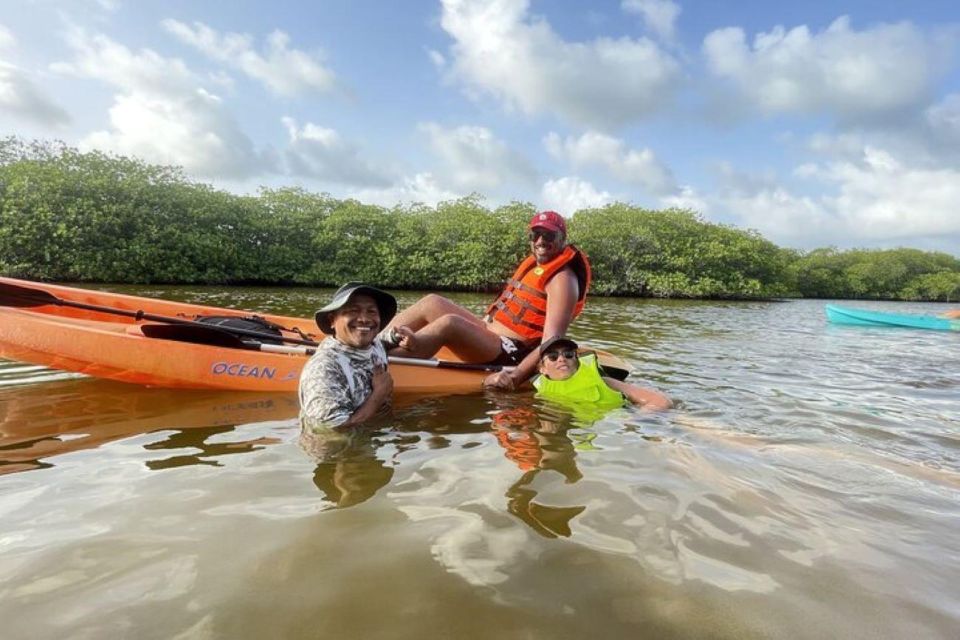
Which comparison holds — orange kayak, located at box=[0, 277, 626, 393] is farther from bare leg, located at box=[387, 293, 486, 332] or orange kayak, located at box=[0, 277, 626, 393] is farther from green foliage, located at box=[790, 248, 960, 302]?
green foliage, located at box=[790, 248, 960, 302]

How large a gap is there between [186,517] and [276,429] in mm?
1324

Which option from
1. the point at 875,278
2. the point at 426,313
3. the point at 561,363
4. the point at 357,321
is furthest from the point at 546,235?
the point at 875,278

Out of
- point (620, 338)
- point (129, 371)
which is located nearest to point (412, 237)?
point (620, 338)

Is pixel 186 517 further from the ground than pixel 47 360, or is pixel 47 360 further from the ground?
pixel 47 360

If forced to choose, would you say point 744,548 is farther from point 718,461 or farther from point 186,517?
point 186,517

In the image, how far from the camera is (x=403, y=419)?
3760mm

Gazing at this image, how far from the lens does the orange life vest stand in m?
4.82

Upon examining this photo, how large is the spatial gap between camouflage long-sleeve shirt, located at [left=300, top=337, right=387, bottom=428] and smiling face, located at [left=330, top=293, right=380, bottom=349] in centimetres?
6

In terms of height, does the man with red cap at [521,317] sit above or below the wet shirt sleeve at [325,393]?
above

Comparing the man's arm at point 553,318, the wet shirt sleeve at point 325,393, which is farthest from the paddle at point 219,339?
the wet shirt sleeve at point 325,393

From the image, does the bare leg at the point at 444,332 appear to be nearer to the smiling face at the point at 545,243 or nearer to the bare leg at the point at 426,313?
the bare leg at the point at 426,313

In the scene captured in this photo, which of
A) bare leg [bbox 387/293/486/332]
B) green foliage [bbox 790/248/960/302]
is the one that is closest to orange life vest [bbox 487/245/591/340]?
bare leg [bbox 387/293/486/332]

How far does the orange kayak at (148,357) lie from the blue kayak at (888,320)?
49.6 ft

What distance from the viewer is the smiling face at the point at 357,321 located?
130 inches
